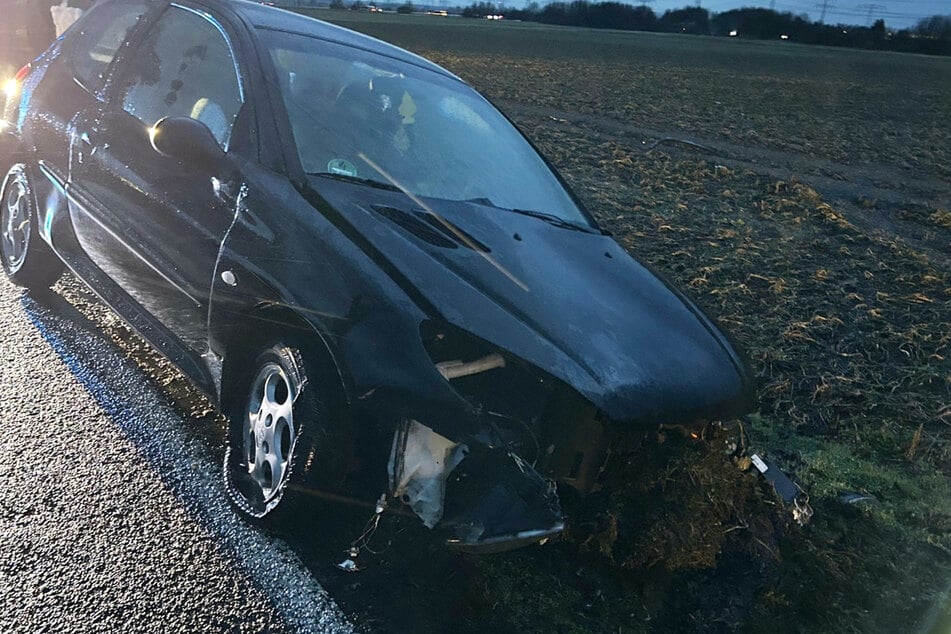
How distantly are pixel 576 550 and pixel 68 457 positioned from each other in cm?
197

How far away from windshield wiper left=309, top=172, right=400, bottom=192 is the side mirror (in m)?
0.40

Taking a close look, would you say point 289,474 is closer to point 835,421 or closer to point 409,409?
point 409,409

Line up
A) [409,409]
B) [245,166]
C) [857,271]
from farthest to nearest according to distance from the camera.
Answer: [857,271]
[245,166]
[409,409]

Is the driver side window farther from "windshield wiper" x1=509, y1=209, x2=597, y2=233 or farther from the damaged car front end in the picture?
"windshield wiper" x1=509, y1=209, x2=597, y2=233

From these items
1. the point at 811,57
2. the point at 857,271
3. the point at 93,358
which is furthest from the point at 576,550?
the point at 811,57

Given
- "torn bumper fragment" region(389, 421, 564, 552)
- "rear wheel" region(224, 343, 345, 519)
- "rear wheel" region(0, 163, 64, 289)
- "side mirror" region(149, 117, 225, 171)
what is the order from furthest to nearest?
"rear wheel" region(0, 163, 64, 289)
"side mirror" region(149, 117, 225, 171)
"rear wheel" region(224, 343, 345, 519)
"torn bumper fragment" region(389, 421, 564, 552)

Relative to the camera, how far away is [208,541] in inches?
106

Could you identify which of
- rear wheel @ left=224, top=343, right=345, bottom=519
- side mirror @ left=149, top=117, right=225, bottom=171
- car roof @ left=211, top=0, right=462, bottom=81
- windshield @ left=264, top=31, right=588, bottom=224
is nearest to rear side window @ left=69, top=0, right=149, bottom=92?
car roof @ left=211, top=0, right=462, bottom=81

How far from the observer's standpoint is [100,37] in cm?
420

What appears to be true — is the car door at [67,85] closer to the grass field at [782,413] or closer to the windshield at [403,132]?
the windshield at [403,132]

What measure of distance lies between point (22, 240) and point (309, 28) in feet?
6.95

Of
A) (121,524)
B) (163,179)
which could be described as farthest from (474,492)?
(163,179)

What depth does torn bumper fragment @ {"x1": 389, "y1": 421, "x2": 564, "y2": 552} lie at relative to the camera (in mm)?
2273

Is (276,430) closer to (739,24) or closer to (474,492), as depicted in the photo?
(474,492)
